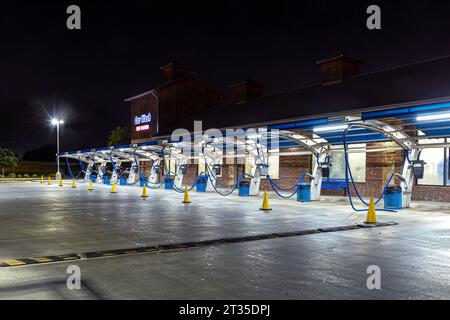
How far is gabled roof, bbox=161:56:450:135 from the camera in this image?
19109 millimetres

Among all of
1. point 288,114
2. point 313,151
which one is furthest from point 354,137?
point 288,114

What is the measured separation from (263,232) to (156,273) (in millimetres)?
4416

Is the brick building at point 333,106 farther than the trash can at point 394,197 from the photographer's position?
Yes

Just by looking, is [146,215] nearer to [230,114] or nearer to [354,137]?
[354,137]

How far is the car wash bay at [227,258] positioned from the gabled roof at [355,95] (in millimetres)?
6881

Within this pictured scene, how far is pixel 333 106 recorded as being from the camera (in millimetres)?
22531

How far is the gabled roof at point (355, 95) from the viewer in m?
19.1

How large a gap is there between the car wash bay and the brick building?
239 inches

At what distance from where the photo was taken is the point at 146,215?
13.7 meters

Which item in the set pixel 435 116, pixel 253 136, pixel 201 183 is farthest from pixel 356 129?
pixel 201 183

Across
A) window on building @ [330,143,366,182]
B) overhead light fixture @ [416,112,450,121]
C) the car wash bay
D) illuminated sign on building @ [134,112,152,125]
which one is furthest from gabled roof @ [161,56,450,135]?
illuminated sign on building @ [134,112,152,125]

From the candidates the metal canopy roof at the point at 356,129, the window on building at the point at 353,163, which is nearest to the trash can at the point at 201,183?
the metal canopy roof at the point at 356,129

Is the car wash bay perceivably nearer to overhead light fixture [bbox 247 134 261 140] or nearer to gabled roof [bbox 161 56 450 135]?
gabled roof [bbox 161 56 450 135]

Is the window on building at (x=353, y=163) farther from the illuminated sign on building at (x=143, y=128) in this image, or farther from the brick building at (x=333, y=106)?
the illuminated sign on building at (x=143, y=128)
